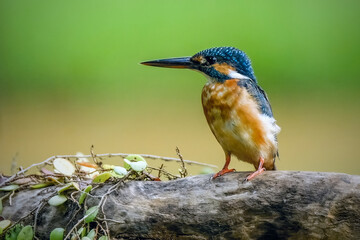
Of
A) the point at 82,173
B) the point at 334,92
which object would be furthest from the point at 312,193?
the point at 334,92

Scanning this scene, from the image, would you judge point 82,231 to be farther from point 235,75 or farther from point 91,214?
point 235,75

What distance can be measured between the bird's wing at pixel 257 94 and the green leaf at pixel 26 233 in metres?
0.69

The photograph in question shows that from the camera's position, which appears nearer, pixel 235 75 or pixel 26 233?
pixel 26 233

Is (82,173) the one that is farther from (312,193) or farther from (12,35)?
(12,35)

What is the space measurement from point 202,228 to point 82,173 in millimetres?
453

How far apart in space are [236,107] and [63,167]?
547 mm

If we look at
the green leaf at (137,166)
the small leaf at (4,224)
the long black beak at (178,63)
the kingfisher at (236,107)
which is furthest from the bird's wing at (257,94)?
the small leaf at (4,224)

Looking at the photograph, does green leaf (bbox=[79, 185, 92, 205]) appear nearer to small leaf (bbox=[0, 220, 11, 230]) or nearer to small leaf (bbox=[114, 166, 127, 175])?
small leaf (bbox=[114, 166, 127, 175])

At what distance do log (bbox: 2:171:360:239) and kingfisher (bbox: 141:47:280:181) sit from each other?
80mm

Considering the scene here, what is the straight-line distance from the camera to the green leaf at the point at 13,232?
1271 millimetres

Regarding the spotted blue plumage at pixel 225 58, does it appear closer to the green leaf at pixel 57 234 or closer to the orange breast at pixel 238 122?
the orange breast at pixel 238 122

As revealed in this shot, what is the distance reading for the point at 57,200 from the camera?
128 centimetres

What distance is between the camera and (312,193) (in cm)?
121

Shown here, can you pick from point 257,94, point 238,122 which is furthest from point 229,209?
point 257,94
